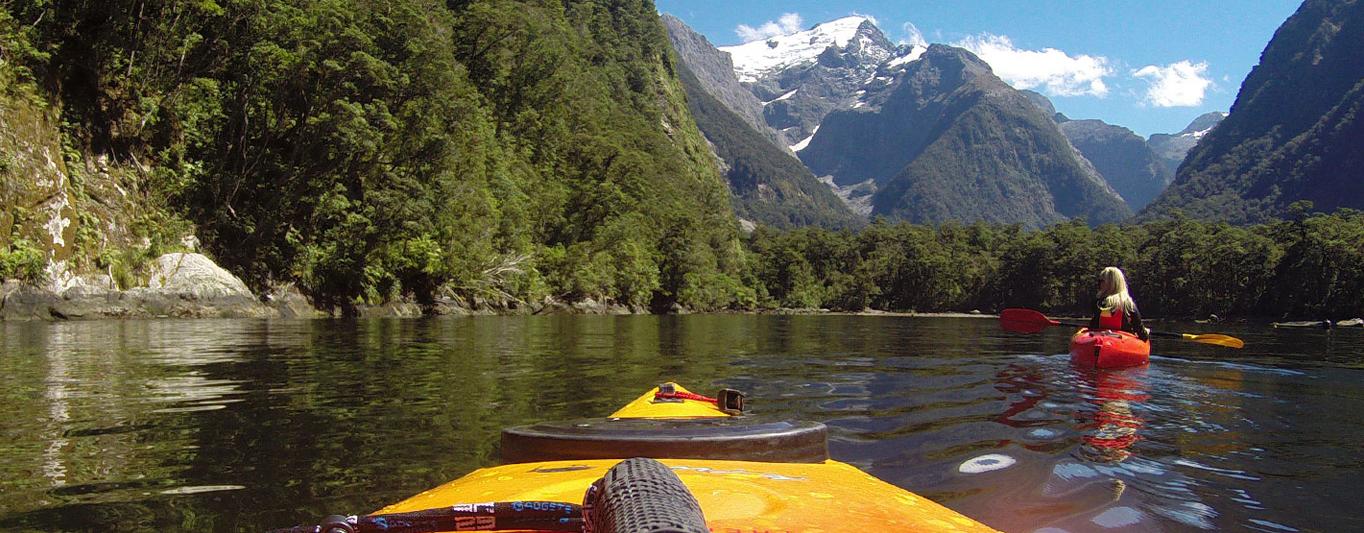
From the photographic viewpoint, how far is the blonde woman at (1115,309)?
39.4ft

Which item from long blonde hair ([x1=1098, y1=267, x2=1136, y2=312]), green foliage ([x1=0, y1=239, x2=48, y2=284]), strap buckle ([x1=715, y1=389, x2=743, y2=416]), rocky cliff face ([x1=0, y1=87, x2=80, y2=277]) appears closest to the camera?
strap buckle ([x1=715, y1=389, x2=743, y2=416])

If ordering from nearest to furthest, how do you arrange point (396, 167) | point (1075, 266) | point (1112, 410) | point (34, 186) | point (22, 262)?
1. point (1112, 410)
2. point (22, 262)
3. point (34, 186)
4. point (396, 167)
5. point (1075, 266)

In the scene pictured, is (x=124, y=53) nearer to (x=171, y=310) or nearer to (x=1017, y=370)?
(x=171, y=310)

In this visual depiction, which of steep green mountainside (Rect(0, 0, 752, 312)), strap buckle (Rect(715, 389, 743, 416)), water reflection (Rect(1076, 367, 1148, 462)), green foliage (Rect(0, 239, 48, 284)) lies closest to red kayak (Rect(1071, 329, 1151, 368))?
water reflection (Rect(1076, 367, 1148, 462))

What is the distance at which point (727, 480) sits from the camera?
267cm

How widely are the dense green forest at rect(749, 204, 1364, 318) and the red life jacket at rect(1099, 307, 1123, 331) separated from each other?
6116 centimetres

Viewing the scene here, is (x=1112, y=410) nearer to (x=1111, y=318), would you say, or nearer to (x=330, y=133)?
(x=1111, y=318)

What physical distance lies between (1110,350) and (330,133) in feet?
94.6

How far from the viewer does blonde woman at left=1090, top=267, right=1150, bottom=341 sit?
12.0 meters

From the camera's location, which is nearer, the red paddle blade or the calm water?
the calm water

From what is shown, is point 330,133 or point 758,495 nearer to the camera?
point 758,495

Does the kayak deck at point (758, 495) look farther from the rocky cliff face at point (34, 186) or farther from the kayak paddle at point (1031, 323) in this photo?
the rocky cliff face at point (34, 186)

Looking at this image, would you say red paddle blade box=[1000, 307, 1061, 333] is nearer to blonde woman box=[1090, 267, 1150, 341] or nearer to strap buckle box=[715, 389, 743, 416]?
blonde woman box=[1090, 267, 1150, 341]

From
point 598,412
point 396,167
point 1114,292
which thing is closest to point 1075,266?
point 396,167
